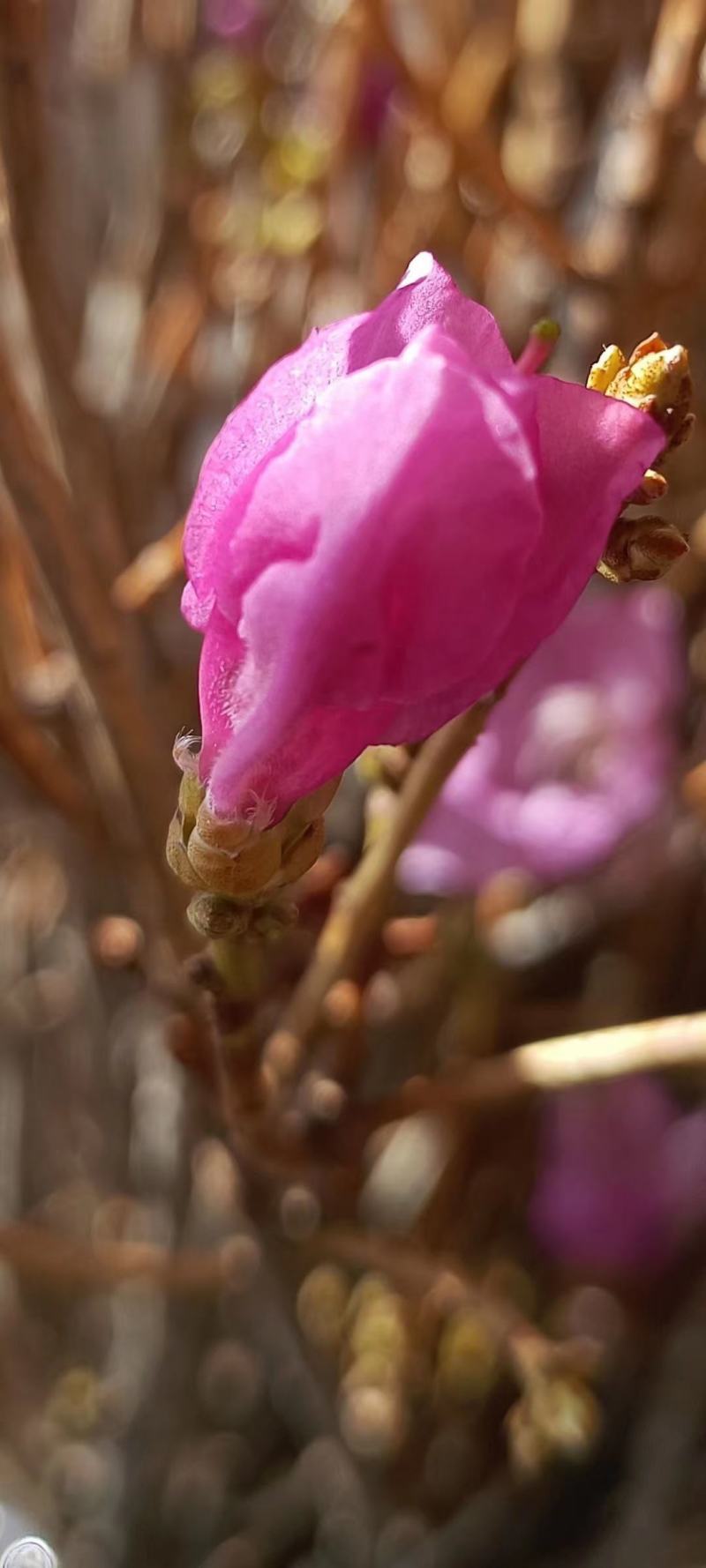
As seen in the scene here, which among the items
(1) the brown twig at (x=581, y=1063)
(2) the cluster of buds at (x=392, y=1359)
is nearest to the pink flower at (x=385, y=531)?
(1) the brown twig at (x=581, y=1063)

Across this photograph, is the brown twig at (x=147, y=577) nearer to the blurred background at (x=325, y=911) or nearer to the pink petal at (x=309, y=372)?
the blurred background at (x=325, y=911)

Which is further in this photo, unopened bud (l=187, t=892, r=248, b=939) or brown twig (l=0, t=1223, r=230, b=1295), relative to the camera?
brown twig (l=0, t=1223, r=230, b=1295)

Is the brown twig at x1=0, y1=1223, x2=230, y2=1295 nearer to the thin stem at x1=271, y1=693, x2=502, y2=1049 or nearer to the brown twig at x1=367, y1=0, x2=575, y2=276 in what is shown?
the thin stem at x1=271, y1=693, x2=502, y2=1049

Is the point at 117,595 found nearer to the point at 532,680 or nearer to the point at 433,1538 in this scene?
the point at 532,680


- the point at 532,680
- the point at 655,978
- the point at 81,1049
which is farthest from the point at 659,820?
the point at 81,1049

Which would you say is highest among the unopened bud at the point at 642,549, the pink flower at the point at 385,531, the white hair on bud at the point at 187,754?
the pink flower at the point at 385,531

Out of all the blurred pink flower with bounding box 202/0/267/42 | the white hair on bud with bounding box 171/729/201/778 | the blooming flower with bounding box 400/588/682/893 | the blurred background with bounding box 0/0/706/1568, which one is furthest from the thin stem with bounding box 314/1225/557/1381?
the blurred pink flower with bounding box 202/0/267/42
